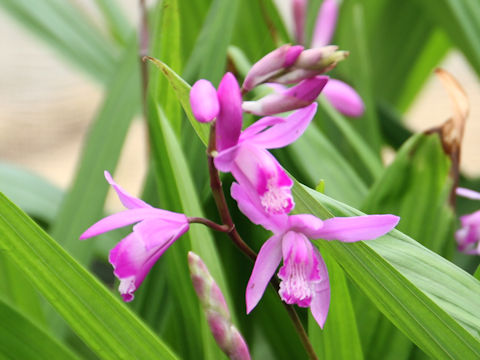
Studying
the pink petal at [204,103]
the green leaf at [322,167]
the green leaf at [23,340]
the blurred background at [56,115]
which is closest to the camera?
the pink petal at [204,103]

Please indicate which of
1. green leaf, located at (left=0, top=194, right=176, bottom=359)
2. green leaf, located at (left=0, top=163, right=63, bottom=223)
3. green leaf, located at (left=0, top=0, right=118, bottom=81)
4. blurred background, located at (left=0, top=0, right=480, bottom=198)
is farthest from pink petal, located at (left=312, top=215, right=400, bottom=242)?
blurred background, located at (left=0, top=0, right=480, bottom=198)

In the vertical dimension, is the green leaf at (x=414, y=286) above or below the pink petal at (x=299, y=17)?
below

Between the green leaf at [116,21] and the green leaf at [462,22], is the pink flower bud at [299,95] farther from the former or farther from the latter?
the green leaf at [116,21]

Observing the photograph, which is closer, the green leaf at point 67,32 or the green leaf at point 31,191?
the green leaf at point 31,191

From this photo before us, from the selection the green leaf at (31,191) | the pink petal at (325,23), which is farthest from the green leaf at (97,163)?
the pink petal at (325,23)

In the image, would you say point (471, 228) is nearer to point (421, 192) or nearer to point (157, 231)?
point (421, 192)

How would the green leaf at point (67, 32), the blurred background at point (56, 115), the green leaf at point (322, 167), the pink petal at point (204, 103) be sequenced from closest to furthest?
the pink petal at point (204, 103) → the green leaf at point (322, 167) → the green leaf at point (67, 32) → the blurred background at point (56, 115)

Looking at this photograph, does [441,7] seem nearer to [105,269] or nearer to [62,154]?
[105,269]
